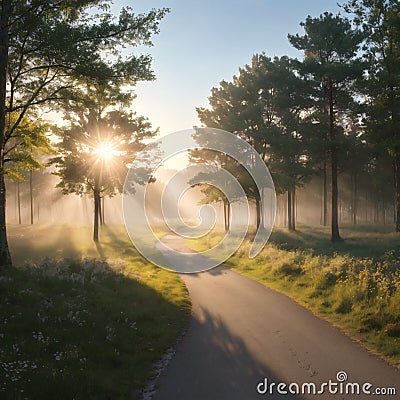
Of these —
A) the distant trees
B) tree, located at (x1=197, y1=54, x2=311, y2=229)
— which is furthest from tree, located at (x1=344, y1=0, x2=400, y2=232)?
tree, located at (x1=197, y1=54, x2=311, y2=229)

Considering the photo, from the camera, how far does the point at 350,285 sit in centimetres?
1287

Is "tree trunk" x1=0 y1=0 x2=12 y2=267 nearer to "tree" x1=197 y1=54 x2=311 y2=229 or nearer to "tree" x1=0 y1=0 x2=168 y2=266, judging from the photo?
"tree" x1=0 y1=0 x2=168 y2=266

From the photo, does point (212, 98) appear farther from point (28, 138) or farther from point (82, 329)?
point (82, 329)

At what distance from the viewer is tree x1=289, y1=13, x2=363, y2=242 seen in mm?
24453

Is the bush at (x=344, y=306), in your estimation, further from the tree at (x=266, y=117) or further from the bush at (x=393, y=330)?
the tree at (x=266, y=117)

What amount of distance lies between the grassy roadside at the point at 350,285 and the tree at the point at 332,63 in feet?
24.7

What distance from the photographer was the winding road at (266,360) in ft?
21.4

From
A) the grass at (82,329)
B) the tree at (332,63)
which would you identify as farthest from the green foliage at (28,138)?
the tree at (332,63)

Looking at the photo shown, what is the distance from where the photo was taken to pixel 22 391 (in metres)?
5.50

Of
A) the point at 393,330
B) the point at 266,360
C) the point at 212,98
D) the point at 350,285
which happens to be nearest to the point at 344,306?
the point at 350,285

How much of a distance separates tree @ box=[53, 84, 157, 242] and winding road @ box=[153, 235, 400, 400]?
20402mm

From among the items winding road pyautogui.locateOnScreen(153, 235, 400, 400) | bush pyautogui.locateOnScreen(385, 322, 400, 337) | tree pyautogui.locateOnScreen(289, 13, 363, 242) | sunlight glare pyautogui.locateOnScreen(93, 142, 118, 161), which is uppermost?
tree pyautogui.locateOnScreen(289, 13, 363, 242)

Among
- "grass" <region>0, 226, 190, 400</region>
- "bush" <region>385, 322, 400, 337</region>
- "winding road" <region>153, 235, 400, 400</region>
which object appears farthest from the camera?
"bush" <region>385, 322, 400, 337</region>

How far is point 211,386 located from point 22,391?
11.4ft
